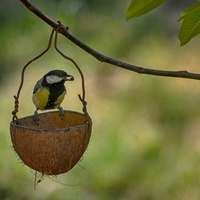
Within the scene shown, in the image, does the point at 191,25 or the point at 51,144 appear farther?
the point at 51,144

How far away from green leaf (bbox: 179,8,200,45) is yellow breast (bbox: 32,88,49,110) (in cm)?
55

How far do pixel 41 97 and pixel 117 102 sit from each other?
247cm

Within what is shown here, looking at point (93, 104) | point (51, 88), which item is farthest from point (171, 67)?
point (51, 88)

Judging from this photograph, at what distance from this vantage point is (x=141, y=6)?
1.17 meters

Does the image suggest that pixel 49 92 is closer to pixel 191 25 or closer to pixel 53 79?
pixel 53 79

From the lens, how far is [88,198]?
3301 millimetres

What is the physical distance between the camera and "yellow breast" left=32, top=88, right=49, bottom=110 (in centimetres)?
159

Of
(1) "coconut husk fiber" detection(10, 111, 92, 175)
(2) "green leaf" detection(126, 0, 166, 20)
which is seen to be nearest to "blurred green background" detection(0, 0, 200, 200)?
(1) "coconut husk fiber" detection(10, 111, 92, 175)

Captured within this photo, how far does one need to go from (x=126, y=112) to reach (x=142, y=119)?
0.13 m

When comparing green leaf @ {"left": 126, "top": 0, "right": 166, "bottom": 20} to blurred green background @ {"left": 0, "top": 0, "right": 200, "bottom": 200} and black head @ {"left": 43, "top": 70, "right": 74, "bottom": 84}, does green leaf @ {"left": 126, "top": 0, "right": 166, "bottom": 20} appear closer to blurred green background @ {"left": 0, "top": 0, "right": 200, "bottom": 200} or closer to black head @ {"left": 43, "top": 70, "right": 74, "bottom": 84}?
black head @ {"left": 43, "top": 70, "right": 74, "bottom": 84}

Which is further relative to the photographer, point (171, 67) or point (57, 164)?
point (171, 67)

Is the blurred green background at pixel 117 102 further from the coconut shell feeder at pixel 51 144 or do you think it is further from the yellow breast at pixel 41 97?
the coconut shell feeder at pixel 51 144

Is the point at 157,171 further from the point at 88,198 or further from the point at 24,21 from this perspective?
the point at 24,21

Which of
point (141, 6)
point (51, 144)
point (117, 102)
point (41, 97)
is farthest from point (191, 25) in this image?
point (117, 102)
